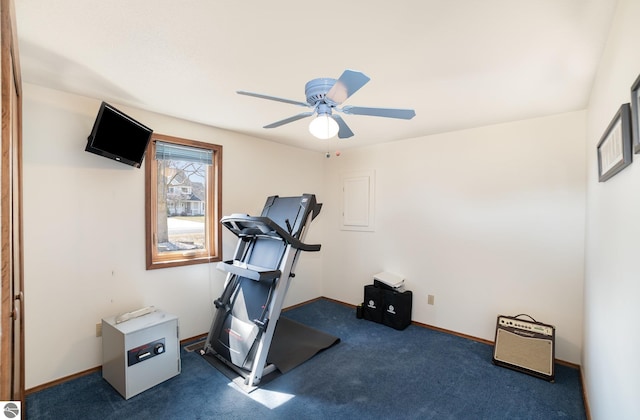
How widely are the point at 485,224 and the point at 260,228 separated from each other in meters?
2.45

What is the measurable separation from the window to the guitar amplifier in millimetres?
3129

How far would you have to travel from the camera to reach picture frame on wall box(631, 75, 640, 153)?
1.01 meters

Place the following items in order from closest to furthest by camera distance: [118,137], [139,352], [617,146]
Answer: [617,146], [139,352], [118,137]

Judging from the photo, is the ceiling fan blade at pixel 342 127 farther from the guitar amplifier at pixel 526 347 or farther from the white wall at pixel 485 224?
the guitar amplifier at pixel 526 347

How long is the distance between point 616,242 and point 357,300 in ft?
10.8

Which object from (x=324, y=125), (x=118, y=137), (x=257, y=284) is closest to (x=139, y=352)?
(x=257, y=284)

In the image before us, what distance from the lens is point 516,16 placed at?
141 cm

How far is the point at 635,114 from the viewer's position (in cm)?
104

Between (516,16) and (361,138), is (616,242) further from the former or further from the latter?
(361,138)

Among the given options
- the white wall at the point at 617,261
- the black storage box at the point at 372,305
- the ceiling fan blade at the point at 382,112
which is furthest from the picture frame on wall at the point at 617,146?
the black storage box at the point at 372,305

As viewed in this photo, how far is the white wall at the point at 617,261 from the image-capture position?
1092mm

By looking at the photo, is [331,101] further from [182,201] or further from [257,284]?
[182,201]

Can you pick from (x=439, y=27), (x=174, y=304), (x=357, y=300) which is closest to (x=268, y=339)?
(x=174, y=304)

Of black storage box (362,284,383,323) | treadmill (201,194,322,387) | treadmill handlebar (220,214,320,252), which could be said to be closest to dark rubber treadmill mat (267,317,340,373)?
treadmill (201,194,322,387)
